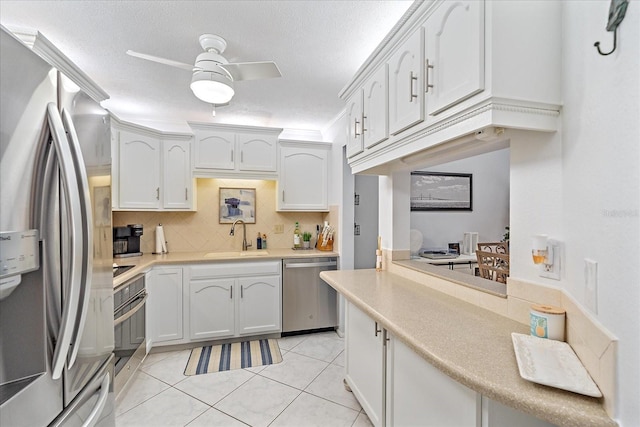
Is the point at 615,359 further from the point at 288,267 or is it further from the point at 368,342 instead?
the point at 288,267

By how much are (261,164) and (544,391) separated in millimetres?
3195

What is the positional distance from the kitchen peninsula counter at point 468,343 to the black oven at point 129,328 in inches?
67.0

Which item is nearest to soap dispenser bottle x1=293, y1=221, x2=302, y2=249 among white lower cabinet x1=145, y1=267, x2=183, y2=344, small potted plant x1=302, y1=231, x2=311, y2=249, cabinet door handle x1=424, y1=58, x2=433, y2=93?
small potted plant x1=302, y1=231, x2=311, y2=249

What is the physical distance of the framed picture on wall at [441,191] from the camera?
400 cm

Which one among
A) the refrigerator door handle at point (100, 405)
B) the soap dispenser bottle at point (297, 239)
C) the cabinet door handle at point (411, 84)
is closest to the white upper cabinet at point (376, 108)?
the cabinet door handle at point (411, 84)

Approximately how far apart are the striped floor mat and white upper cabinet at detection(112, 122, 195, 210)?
1.57 m

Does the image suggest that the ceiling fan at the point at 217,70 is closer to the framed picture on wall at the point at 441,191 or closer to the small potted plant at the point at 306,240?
the small potted plant at the point at 306,240

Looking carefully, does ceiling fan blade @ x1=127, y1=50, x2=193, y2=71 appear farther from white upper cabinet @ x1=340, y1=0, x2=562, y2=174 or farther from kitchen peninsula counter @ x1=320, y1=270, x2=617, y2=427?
kitchen peninsula counter @ x1=320, y1=270, x2=617, y2=427

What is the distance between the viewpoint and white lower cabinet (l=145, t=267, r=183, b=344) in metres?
2.88

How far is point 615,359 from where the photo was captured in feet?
2.13

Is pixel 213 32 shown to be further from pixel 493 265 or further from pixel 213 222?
pixel 493 265

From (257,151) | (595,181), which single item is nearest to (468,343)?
(595,181)

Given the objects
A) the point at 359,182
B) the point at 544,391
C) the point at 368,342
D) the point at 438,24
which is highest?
the point at 438,24

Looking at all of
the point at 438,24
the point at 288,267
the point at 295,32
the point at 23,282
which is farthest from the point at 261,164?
the point at 23,282
